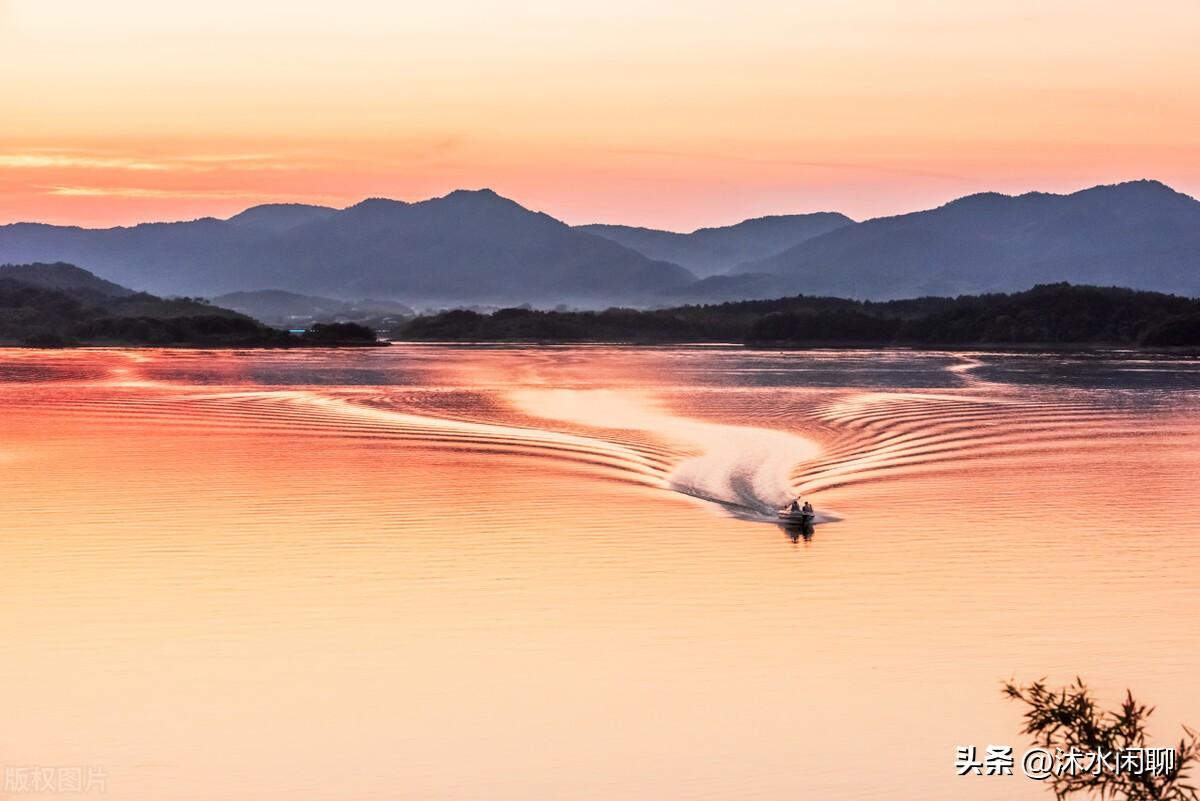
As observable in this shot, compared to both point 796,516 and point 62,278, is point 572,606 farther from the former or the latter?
point 62,278

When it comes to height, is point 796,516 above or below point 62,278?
below

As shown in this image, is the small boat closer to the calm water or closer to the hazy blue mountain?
the calm water

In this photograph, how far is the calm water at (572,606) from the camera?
13938 mm

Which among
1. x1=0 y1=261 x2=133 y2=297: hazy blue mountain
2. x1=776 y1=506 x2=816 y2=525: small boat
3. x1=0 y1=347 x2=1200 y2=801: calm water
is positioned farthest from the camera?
x1=0 y1=261 x2=133 y2=297: hazy blue mountain

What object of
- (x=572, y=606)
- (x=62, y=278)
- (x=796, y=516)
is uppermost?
(x=62, y=278)

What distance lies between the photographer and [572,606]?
19.9 metres

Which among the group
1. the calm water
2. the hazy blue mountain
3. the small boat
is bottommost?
the calm water

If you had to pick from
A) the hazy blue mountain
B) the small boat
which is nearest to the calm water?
the small boat

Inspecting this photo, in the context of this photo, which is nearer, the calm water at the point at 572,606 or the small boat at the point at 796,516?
the calm water at the point at 572,606

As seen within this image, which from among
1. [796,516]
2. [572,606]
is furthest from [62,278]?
[572,606]

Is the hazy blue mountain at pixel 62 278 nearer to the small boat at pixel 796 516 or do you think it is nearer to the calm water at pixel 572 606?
the calm water at pixel 572 606

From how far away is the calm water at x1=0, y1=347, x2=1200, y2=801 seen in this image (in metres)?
13.9

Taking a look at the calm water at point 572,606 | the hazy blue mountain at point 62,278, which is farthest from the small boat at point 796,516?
the hazy blue mountain at point 62,278

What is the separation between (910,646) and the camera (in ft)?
58.3
